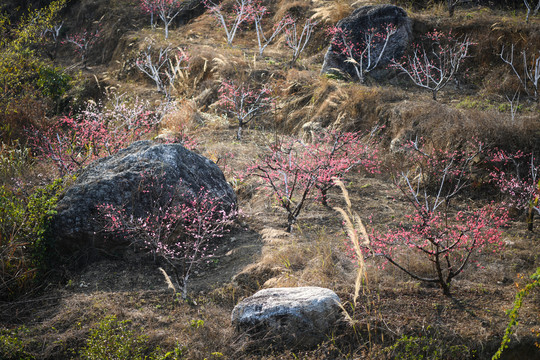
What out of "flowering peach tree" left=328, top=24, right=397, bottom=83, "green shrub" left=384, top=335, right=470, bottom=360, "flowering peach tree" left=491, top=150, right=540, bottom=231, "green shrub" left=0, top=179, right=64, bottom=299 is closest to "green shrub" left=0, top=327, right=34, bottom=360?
"green shrub" left=0, top=179, right=64, bottom=299

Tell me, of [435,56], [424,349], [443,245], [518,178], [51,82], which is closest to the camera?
[424,349]

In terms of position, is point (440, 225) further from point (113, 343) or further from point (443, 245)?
point (113, 343)

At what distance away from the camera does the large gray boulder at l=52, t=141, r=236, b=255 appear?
5.06 metres

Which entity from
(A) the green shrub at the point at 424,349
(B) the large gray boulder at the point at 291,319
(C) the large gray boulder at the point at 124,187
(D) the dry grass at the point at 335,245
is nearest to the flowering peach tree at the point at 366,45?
(D) the dry grass at the point at 335,245

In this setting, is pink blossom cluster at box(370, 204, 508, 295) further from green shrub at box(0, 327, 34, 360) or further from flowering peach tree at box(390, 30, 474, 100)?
flowering peach tree at box(390, 30, 474, 100)

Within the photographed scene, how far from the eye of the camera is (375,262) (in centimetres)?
469

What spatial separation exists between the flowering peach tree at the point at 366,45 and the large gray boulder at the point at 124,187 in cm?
610

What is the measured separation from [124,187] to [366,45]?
798cm

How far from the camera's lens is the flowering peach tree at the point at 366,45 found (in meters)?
10.5

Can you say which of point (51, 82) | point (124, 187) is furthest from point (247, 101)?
point (51, 82)

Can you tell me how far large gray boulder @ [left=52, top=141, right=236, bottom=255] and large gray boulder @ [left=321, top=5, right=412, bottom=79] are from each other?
6.10 meters

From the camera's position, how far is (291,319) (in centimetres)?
368

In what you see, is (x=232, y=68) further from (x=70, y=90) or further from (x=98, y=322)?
(x=98, y=322)

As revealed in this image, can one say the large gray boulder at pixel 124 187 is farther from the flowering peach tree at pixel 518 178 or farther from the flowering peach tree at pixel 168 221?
the flowering peach tree at pixel 518 178
